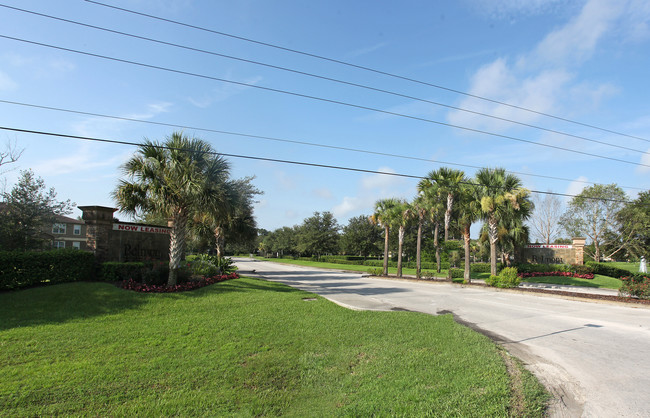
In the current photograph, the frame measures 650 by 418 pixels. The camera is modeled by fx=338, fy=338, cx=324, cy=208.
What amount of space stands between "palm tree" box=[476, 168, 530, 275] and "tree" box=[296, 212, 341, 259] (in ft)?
128

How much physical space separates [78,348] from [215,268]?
10914 mm

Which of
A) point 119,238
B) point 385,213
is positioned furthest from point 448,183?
point 119,238

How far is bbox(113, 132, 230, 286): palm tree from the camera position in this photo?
1206 cm

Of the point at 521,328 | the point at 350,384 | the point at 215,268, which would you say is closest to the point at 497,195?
the point at 521,328

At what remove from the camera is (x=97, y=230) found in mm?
12836

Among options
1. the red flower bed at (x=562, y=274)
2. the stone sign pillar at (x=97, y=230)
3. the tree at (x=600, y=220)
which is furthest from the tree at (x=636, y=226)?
the stone sign pillar at (x=97, y=230)

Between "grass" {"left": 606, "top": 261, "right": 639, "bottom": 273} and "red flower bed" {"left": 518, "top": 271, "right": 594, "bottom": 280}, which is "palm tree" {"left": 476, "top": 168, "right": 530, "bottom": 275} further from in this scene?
"grass" {"left": 606, "top": 261, "right": 639, "bottom": 273}

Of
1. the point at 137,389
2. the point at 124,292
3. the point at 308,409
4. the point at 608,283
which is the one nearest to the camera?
the point at 308,409

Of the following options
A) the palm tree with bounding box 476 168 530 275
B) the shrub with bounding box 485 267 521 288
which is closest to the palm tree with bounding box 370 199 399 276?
the palm tree with bounding box 476 168 530 275

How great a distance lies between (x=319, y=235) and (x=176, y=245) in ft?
152

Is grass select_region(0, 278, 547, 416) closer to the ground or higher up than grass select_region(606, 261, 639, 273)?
higher up

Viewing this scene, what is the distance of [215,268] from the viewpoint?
16.7 m

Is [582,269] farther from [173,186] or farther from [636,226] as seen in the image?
[173,186]

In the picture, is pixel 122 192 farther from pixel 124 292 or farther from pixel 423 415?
pixel 423 415
